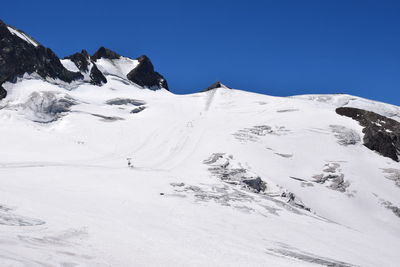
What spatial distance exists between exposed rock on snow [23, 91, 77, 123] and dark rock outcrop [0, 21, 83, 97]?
258 inches

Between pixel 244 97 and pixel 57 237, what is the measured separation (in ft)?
189

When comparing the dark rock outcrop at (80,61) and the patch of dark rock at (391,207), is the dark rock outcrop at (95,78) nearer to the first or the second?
the dark rock outcrop at (80,61)

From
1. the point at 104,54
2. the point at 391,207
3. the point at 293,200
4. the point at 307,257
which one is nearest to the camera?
the point at 307,257

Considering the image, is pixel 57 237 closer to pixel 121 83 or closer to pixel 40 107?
pixel 40 107

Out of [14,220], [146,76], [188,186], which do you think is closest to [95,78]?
[146,76]

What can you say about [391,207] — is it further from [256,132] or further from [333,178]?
[256,132]

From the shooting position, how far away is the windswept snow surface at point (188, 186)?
10820mm

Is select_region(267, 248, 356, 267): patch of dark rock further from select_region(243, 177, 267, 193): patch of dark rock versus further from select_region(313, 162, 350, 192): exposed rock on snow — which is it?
select_region(313, 162, 350, 192): exposed rock on snow

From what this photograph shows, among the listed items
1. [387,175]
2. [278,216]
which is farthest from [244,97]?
[278,216]

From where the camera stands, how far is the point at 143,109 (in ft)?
177

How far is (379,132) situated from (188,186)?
95.7ft

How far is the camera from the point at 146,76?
94375 mm

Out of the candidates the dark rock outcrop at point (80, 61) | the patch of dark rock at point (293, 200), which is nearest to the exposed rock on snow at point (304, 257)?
the patch of dark rock at point (293, 200)

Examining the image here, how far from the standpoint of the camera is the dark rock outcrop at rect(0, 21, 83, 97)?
5440 centimetres
